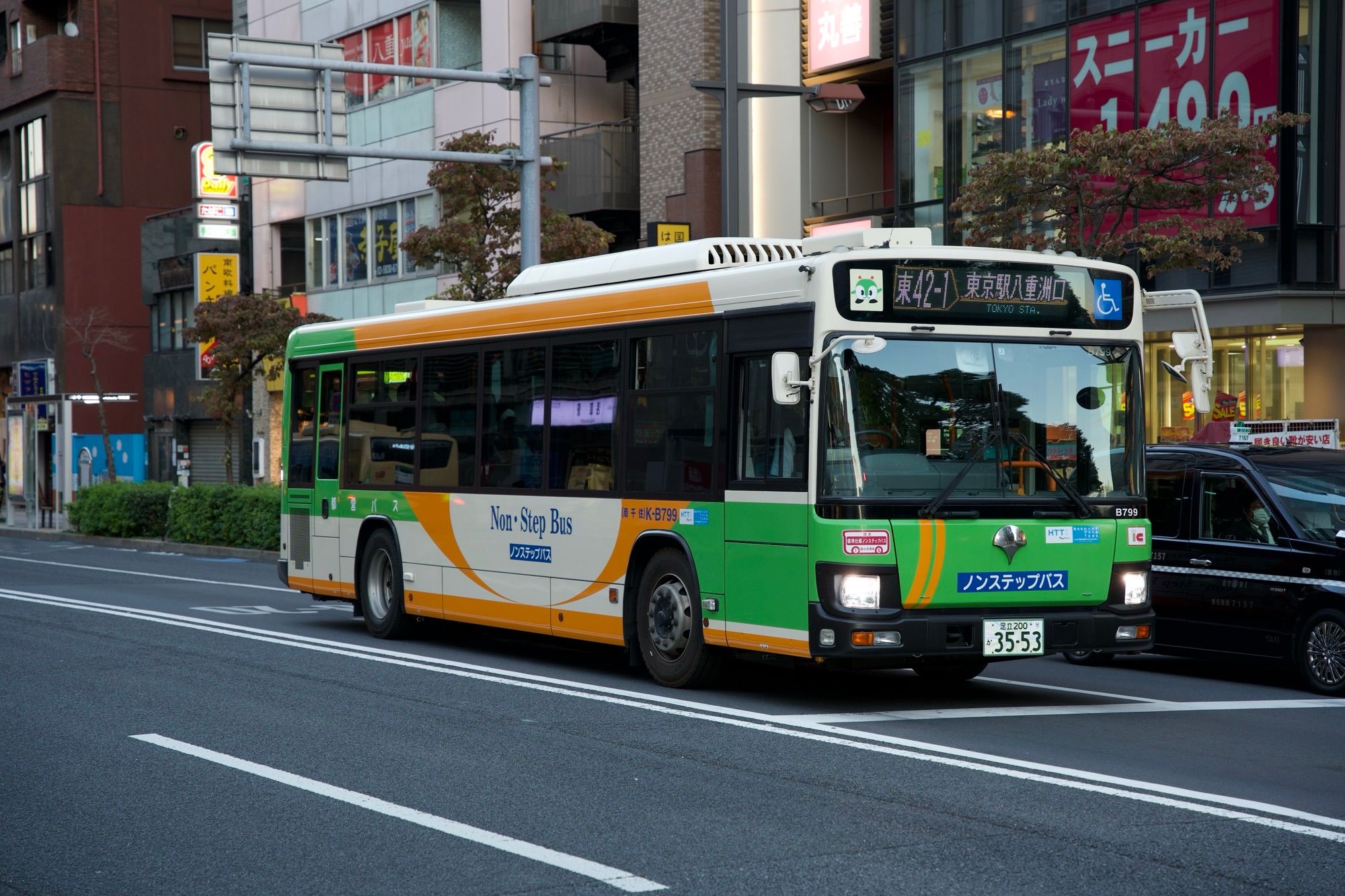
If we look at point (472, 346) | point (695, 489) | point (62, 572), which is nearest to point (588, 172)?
point (62, 572)

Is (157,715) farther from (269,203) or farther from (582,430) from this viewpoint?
(269,203)

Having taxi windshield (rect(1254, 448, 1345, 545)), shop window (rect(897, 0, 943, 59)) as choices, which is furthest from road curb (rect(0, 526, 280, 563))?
taxi windshield (rect(1254, 448, 1345, 545))

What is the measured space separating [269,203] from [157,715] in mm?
36889

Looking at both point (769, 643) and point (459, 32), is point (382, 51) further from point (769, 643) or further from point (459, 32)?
point (769, 643)

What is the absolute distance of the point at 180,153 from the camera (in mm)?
58469

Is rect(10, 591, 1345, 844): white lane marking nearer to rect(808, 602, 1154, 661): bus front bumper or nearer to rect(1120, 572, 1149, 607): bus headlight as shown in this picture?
rect(808, 602, 1154, 661): bus front bumper

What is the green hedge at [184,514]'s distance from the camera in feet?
98.1

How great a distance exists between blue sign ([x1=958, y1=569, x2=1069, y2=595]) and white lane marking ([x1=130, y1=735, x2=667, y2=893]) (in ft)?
13.6

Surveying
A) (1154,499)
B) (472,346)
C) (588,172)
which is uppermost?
(588,172)

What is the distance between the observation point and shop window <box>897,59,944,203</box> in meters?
27.9

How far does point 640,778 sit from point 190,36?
180 feet

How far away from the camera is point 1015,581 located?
10.6m

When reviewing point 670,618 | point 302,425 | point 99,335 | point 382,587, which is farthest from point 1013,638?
point 99,335

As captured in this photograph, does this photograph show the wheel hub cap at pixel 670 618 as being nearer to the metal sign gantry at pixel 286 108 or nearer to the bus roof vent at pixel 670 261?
the bus roof vent at pixel 670 261
